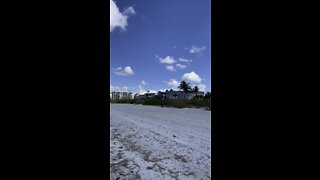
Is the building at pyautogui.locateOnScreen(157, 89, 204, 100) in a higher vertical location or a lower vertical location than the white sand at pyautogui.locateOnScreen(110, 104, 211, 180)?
higher

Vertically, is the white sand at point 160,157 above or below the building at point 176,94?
below

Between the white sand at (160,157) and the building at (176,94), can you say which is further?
the building at (176,94)

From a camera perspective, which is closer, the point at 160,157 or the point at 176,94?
the point at 160,157

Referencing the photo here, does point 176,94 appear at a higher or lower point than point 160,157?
higher

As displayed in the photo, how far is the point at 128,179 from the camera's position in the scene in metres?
2.54

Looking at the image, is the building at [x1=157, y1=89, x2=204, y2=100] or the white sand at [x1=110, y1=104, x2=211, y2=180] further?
the building at [x1=157, y1=89, x2=204, y2=100]
